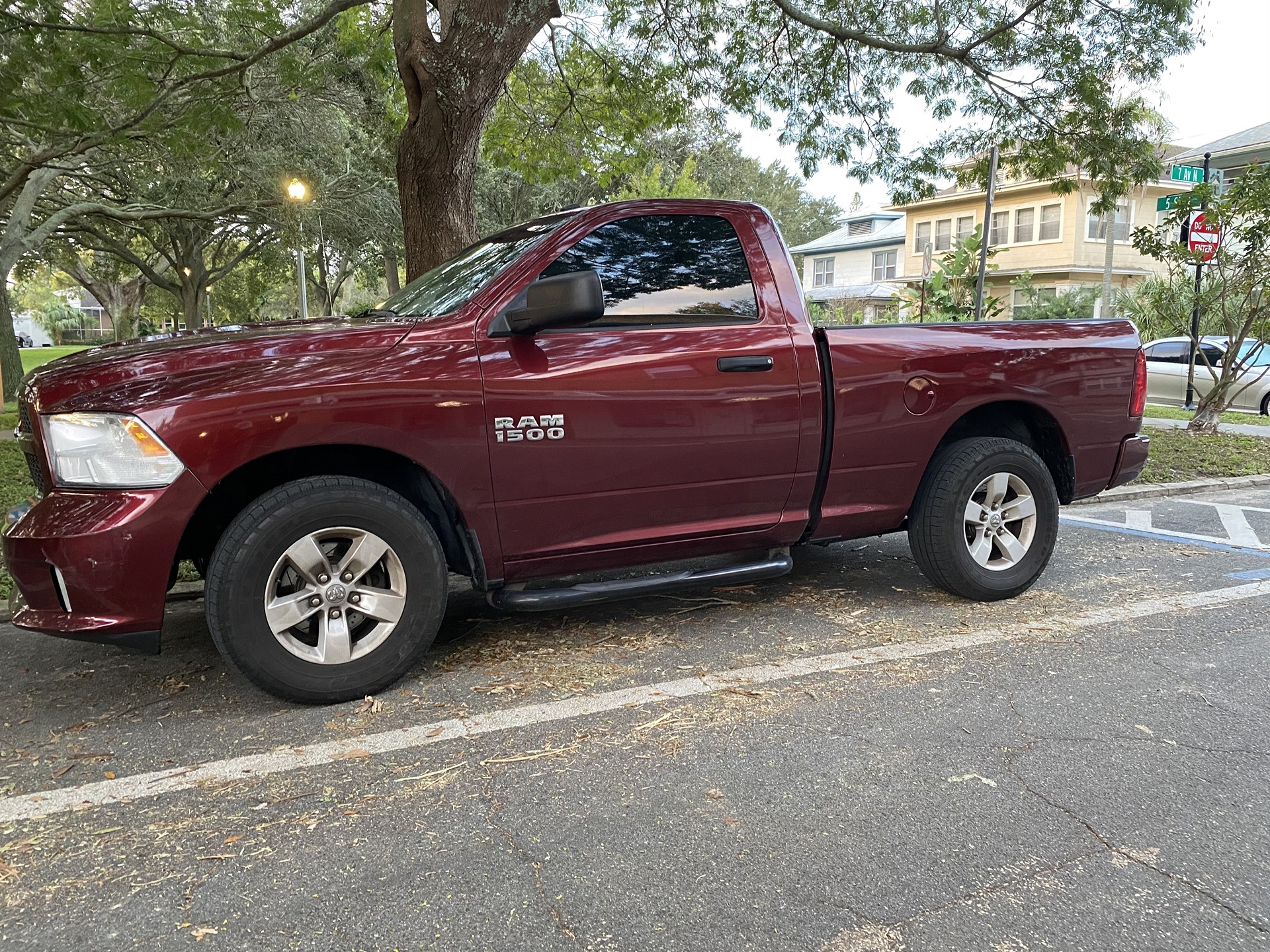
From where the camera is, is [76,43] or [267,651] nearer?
[267,651]

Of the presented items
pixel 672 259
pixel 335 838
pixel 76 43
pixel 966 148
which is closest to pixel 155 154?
pixel 76 43

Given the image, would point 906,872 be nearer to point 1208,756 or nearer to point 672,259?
point 1208,756

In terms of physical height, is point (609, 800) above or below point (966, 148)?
below

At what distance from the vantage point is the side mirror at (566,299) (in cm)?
336

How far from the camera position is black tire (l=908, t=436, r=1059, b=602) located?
4484mm

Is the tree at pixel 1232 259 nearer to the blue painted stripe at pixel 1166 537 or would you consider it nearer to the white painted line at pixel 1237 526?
the white painted line at pixel 1237 526

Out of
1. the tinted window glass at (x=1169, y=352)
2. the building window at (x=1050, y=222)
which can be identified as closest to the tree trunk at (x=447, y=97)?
the tinted window glass at (x=1169, y=352)

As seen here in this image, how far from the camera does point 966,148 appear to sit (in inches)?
400

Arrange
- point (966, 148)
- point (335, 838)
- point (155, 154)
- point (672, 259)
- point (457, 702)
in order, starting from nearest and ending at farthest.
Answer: point (335, 838) → point (457, 702) → point (672, 259) → point (966, 148) → point (155, 154)

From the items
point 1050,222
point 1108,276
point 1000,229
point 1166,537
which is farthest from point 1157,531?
point 1000,229

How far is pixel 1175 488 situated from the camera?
818 cm

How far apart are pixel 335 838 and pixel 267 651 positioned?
940mm

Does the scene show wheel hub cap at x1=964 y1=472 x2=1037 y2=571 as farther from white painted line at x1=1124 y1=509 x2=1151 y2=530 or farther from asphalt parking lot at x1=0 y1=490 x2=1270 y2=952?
white painted line at x1=1124 y1=509 x2=1151 y2=530

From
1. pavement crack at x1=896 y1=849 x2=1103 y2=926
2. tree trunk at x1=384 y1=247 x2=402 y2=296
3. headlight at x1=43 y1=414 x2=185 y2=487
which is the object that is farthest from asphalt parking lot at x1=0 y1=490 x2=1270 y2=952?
tree trunk at x1=384 y1=247 x2=402 y2=296
